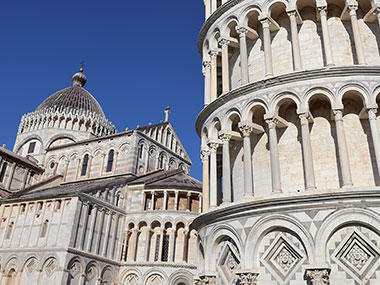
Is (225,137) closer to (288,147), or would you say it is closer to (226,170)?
(226,170)

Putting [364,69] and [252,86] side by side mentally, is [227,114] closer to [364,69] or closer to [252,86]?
[252,86]

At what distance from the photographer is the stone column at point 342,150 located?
35.1ft

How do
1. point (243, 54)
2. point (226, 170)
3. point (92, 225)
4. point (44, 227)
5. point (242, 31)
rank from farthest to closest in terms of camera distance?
point (92, 225), point (44, 227), point (242, 31), point (243, 54), point (226, 170)

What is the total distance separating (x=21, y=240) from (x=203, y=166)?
55.2 feet

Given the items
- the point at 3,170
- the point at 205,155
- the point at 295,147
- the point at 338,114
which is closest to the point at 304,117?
the point at 338,114

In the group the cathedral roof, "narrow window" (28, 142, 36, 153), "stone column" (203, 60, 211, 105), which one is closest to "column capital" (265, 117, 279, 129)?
"stone column" (203, 60, 211, 105)

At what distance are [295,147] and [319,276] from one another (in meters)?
4.33

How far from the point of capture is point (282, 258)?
10938 millimetres

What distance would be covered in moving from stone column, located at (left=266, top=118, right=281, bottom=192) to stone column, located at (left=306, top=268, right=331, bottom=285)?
8.24 ft

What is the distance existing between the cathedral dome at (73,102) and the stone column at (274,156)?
34.5 meters

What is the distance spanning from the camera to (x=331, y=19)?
13906mm

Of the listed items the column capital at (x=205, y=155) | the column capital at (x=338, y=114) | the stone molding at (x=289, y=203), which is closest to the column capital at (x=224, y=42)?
the column capital at (x=205, y=155)

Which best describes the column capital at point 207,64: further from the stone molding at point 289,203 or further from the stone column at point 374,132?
the stone column at point 374,132

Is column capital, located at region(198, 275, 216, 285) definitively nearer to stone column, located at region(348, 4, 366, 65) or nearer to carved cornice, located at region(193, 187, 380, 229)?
carved cornice, located at region(193, 187, 380, 229)
